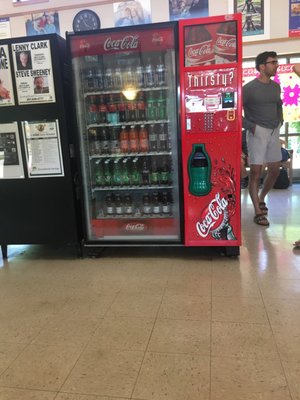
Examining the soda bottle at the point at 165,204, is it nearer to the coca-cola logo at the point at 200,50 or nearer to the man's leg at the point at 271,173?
the coca-cola logo at the point at 200,50

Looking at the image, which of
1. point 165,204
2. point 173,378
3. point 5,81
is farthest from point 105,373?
point 5,81

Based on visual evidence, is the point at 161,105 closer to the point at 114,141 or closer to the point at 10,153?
the point at 114,141

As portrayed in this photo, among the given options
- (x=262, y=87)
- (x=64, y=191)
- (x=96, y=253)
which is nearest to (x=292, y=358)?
(x=96, y=253)

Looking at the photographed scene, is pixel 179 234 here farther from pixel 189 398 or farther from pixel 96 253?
pixel 189 398

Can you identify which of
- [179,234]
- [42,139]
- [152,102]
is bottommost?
[179,234]

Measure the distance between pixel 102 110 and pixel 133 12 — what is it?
12.2ft

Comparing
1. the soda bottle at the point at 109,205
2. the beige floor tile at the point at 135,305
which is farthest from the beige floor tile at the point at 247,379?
the soda bottle at the point at 109,205

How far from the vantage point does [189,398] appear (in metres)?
1.54

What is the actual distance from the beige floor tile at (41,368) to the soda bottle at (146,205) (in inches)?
68.1

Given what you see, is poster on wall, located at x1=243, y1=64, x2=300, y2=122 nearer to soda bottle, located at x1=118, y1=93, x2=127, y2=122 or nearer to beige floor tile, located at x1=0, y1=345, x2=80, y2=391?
soda bottle, located at x1=118, y1=93, x2=127, y2=122

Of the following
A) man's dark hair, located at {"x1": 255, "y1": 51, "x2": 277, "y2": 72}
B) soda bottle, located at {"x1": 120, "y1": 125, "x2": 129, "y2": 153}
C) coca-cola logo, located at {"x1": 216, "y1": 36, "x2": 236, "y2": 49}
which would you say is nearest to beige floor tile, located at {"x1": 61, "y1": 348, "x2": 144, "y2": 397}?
soda bottle, located at {"x1": 120, "y1": 125, "x2": 129, "y2": 153}

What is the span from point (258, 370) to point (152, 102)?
2394 mm

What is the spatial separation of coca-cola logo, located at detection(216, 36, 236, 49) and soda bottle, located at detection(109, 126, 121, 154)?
3.89 feet

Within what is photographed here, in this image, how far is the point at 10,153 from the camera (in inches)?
126
